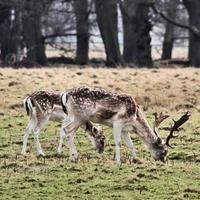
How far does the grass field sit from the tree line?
1057cm

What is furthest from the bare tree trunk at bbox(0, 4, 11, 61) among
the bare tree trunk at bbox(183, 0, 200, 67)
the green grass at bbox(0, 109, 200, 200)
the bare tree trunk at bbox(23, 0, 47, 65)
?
the green grass at bbox(0, 109, 200, 200)

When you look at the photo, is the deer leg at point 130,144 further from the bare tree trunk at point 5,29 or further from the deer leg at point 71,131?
the bare tree trunk at point 5,29

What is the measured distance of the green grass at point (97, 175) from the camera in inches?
380

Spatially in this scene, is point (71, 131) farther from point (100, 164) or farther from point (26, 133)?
point (26, 133)

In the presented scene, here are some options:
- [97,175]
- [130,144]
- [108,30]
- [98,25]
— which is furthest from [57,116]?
[98,25]

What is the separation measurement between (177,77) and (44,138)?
9.37m

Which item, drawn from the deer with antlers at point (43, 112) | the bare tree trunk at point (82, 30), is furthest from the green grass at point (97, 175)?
the bare tree trunk at point (82, 30)

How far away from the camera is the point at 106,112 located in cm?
1249

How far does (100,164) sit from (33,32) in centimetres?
2435

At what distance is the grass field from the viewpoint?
975 cm

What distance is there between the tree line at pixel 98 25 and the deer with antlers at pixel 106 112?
61.1 feet

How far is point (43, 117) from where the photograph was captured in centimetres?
1448

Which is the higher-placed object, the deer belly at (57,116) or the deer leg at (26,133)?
the deer belly at (57,116)

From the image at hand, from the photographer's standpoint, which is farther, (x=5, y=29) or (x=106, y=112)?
(x=5, y=29)
